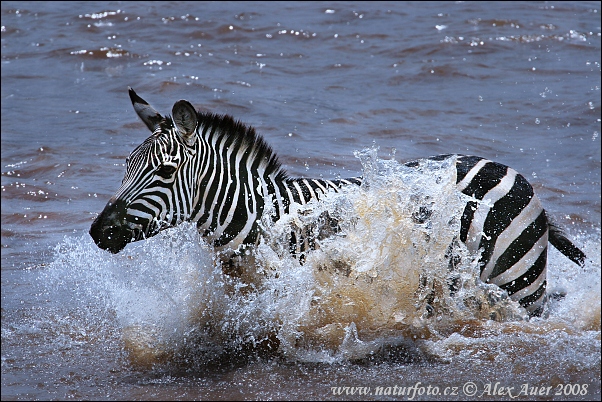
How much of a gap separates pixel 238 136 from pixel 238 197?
0.40m

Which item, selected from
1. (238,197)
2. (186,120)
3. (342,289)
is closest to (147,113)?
(186,120)

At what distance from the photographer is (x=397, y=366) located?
4254 mm

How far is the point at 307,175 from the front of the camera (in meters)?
8.05

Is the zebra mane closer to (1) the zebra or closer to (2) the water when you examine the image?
(1) the zebra

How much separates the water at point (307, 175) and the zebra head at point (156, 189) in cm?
20

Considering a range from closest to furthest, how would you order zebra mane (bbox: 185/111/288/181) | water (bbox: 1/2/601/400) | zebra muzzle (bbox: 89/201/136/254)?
zebra muzzle (bbox: 89/201/136/254) < water (bbox: 1/2/601/400) < zebra mane (bbox: 185/111/288/181)

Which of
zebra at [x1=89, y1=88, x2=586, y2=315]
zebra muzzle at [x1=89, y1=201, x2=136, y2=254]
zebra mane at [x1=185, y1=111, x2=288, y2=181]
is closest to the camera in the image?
zebra muzzle at [x1=89, y1=201, x2=136, y2=254]

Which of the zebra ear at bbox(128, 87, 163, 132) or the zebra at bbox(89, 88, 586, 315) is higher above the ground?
the zebra ear at bbox(128, 87, 163, 132)

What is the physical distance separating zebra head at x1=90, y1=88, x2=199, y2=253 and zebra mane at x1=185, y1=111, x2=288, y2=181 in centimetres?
18

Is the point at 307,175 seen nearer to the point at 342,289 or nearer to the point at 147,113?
the point at 342,289

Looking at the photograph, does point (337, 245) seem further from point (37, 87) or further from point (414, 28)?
point (414, 28)

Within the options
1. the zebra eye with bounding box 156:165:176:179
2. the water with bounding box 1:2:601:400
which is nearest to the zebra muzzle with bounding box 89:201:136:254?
the zebra eye with bounding box 156:165:176:179

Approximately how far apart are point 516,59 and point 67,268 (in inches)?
423

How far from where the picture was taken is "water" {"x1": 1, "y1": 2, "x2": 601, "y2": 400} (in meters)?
4.31
